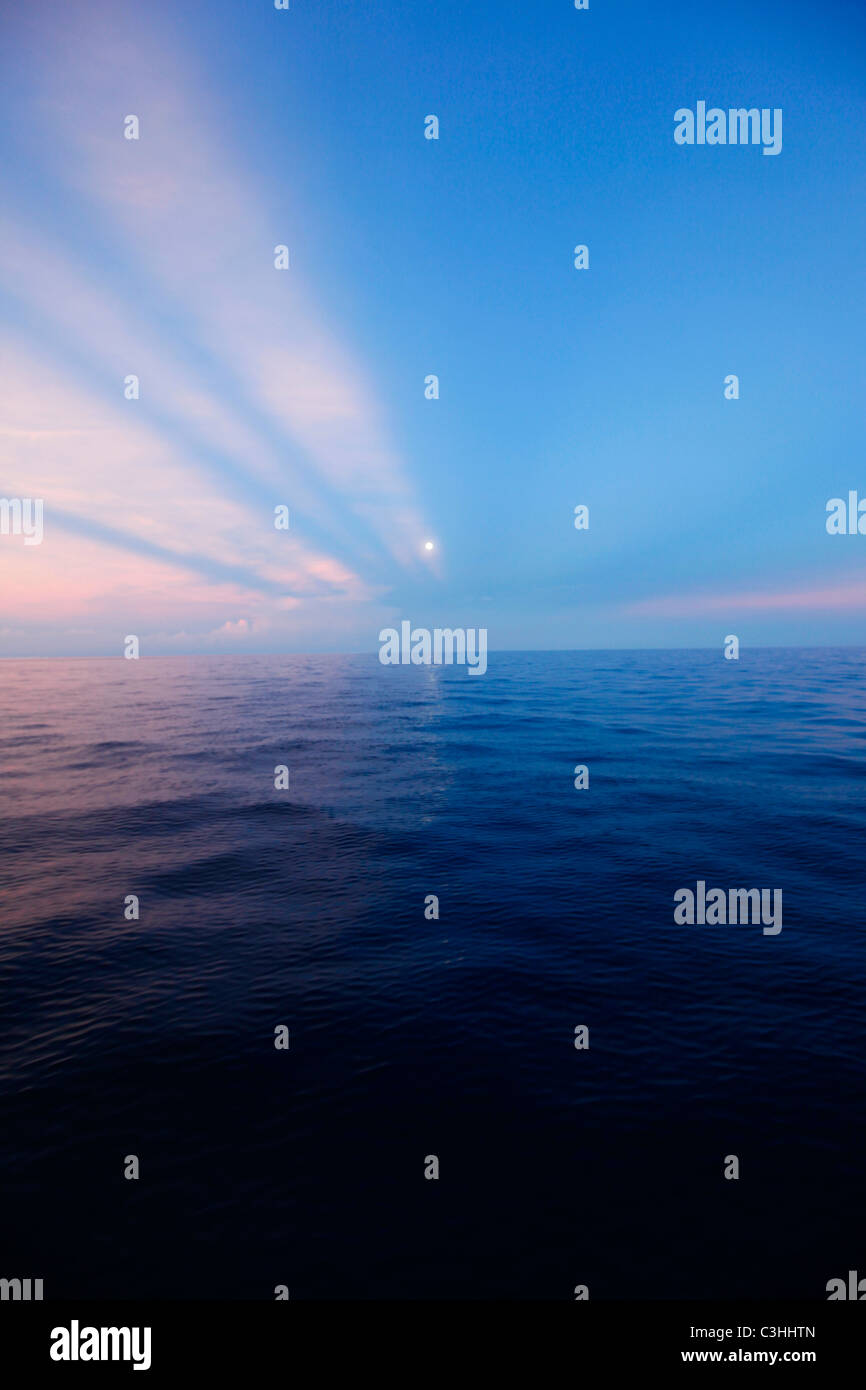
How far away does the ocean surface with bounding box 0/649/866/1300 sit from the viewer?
11.7 metres

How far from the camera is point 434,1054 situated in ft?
56.9

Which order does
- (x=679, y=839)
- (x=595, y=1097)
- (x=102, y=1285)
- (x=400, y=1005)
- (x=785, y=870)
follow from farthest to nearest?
(x=679, y=839) → (x=785, y=870) → (x=400, y=1005) → (x=595, y=1097) → (x=102, y=1285)

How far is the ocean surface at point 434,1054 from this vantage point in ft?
38.5

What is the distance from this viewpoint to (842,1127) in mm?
14438
